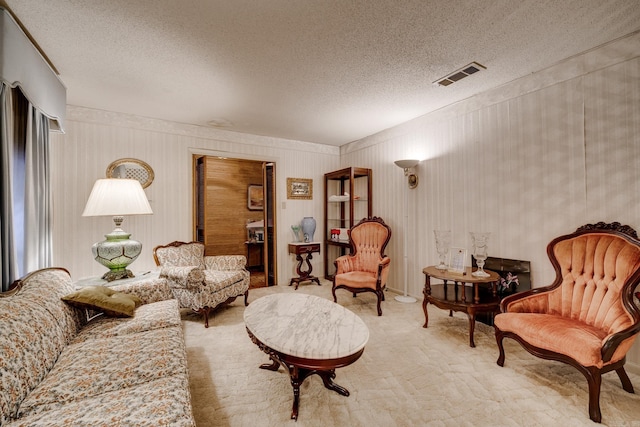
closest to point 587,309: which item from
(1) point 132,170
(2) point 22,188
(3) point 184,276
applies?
(3) point 184,276

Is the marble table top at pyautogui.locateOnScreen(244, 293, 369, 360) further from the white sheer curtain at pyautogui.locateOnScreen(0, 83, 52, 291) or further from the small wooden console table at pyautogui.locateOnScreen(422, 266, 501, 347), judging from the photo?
the white sheer curtain at pyautogui.locateOnScreen(0, 83, 52, 291)

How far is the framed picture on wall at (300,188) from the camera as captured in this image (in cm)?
502

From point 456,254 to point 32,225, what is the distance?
373 centimetres

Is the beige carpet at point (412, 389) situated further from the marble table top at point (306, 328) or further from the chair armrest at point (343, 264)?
the chair armrest at point (343, 264)

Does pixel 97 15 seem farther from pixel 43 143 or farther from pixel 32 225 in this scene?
pixel 32 225

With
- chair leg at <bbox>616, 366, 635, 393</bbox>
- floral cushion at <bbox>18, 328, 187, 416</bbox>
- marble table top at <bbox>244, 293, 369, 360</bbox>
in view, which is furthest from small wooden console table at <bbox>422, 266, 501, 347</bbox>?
floral cushion at <bbox>18, 328, 187, 416</bbox>

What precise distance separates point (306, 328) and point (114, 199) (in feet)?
6.71

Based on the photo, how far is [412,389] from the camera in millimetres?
1938

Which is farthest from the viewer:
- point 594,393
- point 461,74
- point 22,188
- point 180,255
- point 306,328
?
point 180,255

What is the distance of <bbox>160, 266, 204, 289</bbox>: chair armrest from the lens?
2.87 metres

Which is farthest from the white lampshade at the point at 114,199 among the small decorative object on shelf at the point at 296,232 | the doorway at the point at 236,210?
the small decorative object on shelf at the point at 296,232

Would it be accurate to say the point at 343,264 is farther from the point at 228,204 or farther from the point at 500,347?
the point at 228,204

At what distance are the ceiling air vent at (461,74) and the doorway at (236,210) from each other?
3.06m

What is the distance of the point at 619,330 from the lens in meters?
1.79
